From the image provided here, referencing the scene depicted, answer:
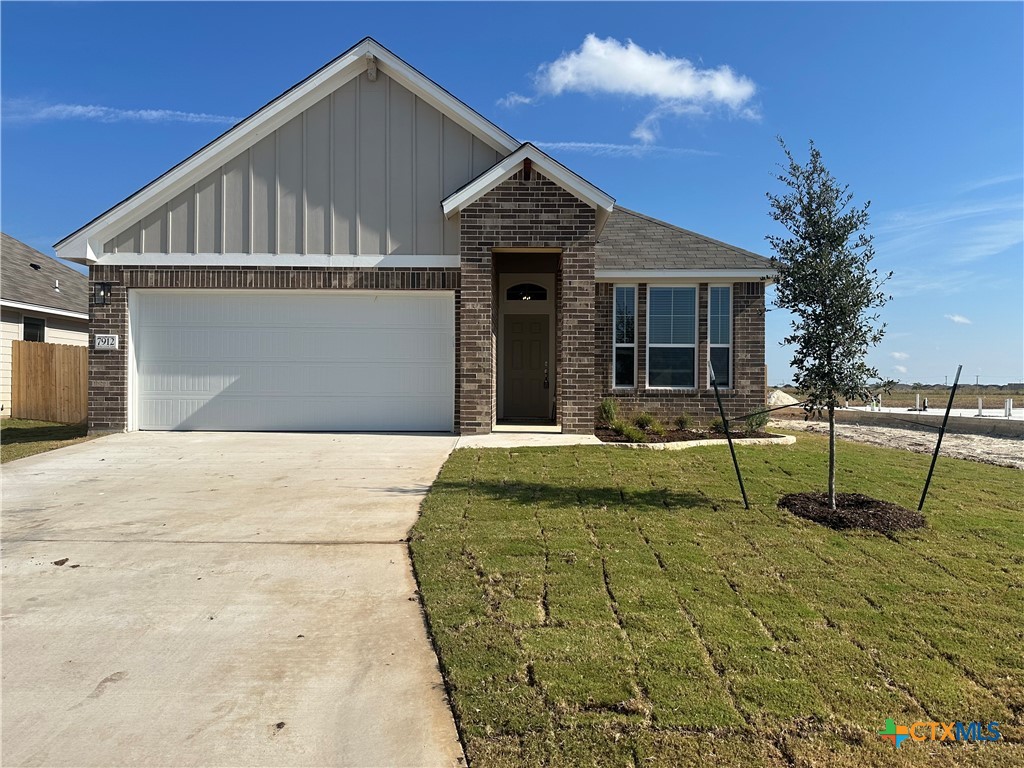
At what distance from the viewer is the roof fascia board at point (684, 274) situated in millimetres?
13203

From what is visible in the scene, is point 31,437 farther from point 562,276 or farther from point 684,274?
point 684,274

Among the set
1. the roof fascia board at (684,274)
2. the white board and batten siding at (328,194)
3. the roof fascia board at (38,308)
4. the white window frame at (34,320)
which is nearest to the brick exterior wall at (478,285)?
the white board and batten siding at (328,194)

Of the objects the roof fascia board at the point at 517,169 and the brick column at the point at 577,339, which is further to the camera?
the brick column at the point at 577,339

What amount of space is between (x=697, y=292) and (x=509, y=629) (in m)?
11.3

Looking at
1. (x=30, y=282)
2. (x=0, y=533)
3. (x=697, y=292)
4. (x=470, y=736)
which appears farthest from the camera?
(x=30, y=282)

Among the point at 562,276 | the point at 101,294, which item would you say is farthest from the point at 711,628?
the point at 101,294

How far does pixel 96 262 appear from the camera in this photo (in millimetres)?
11547

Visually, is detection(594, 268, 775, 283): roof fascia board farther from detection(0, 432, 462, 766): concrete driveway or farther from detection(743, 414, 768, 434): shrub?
detection(0, 432, 462, 766): concrete driveway

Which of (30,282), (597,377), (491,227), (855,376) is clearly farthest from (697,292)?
(30,282)

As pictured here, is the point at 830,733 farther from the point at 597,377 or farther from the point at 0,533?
the point at 597,377

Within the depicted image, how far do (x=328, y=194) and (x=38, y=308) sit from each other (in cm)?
1069

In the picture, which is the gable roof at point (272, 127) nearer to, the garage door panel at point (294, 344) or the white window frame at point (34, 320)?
the garage door panel at point (294, 344)

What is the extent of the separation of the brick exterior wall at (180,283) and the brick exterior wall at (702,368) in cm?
369

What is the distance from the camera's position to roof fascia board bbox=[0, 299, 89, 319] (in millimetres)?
15992
